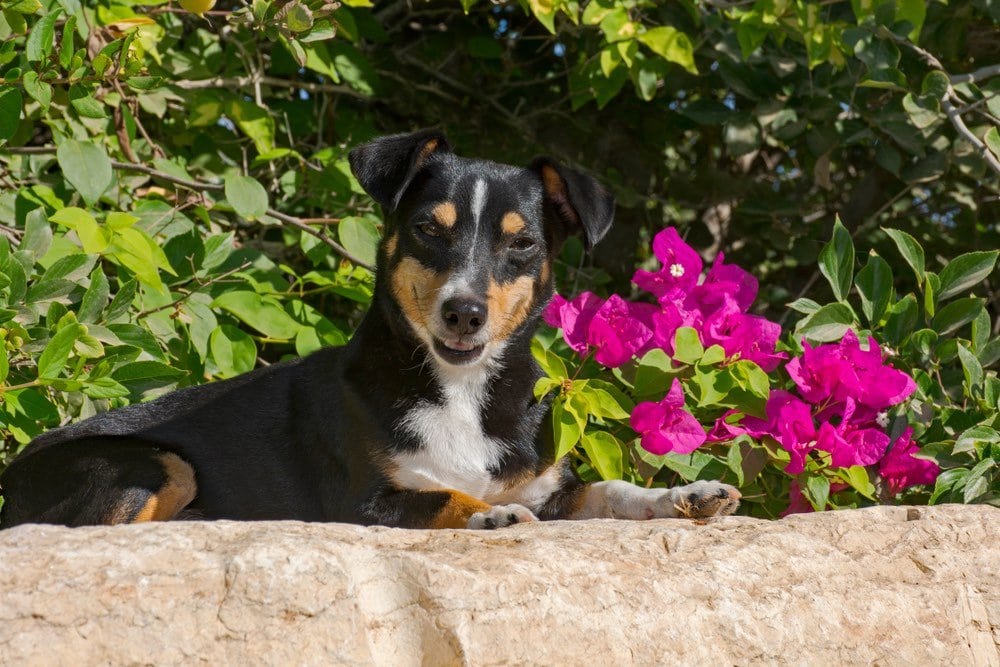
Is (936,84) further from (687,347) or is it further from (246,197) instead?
(246,197)

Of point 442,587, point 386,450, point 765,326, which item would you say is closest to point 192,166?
point 386,450

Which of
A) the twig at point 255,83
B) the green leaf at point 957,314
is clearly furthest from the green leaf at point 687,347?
the twig at point 255,83

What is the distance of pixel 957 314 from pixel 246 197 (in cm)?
274

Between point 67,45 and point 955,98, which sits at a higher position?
point 67,45

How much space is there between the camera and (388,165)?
4.14 metres

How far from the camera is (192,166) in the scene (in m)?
5.80

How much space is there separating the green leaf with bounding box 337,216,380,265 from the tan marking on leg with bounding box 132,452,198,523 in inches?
46.3


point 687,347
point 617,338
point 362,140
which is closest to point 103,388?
point 617,338

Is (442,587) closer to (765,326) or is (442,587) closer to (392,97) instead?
(765,326)

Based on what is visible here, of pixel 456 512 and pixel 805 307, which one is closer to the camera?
pixel 456 512

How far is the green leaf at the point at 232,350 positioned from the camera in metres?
4.58

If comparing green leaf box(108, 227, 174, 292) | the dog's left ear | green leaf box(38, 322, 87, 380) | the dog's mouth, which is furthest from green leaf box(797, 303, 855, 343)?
green leaf box(38, 322, 87, 380)

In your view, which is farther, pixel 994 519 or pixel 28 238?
pixel 28 238

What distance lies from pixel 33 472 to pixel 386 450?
1.20 metres
